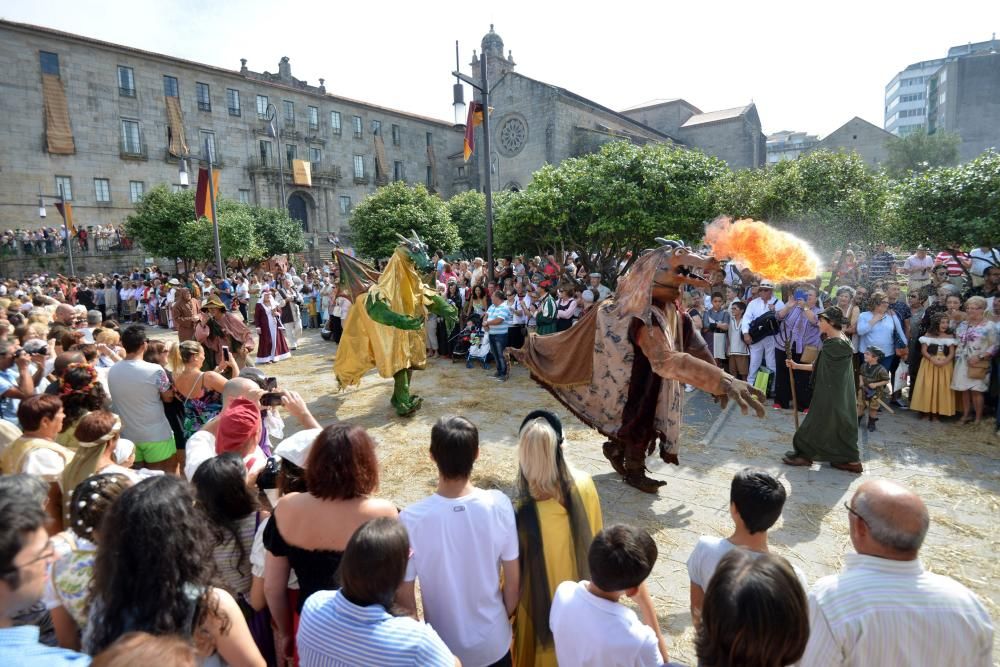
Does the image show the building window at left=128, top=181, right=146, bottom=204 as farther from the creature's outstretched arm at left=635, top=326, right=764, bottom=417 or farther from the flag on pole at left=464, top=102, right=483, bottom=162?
the creature's outstretched arm at left=635, top=326, right=764, bottom=417

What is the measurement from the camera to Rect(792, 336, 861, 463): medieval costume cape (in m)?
5.81

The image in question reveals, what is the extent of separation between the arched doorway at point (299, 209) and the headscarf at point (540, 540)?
4535 cm

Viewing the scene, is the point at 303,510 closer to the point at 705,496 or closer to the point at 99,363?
the point at 705,496

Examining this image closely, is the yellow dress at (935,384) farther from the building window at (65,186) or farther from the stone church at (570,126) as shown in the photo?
the building window at (65,186)

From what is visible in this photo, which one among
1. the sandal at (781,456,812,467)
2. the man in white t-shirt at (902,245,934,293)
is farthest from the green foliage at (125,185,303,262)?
the sandal at (781,456,812,467)

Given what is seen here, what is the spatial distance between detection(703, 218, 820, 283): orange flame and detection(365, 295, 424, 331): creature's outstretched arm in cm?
411

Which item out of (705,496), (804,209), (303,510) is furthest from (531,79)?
(303,510)

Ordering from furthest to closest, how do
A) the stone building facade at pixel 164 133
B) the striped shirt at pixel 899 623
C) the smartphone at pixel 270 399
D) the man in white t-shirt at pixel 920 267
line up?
the stone building facade at pixel 164 133
the man in white t-shirt at pixel 920 267
the smartphone at pixel 270 399
the striped shirt at pixel 899 623

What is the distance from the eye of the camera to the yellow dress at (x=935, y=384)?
24.2 ft

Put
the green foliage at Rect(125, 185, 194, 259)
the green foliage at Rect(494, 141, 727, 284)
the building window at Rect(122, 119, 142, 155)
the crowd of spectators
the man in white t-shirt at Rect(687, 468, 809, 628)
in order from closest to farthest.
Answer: the crowd of spectators, the man in white t-shirt at Rect(687, 468, 809, 628), the green foliage at Rect(494, 141, 727, 284), the green foliage at Rect(125, 185, 194, 259), the building window at Rect(122, 119, 142, 155)

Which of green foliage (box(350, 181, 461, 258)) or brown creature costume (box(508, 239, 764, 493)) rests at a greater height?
green foliage (box(350, 181, 461, 258))

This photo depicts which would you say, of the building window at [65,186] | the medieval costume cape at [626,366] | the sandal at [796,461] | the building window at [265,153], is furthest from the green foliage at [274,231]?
the sandal at [796,461]

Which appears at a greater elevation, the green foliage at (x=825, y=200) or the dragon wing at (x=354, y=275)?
the green foliage at (x=825, y=200)

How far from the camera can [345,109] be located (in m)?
47.1
